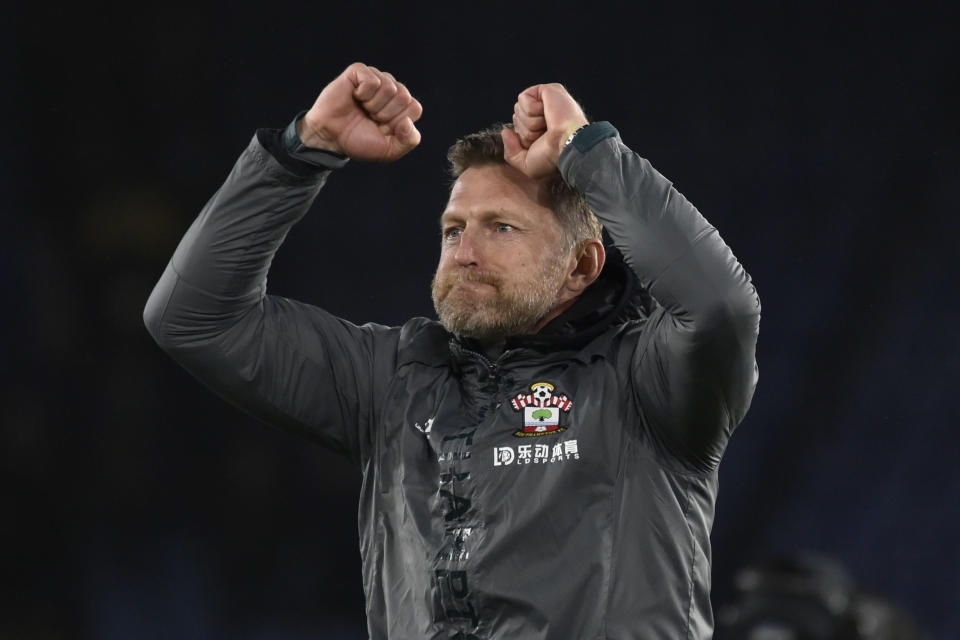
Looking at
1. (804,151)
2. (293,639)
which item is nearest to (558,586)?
(293,639)

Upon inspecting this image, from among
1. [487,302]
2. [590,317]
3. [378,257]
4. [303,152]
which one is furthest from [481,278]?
[378,257]

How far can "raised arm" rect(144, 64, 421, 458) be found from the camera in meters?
1.35

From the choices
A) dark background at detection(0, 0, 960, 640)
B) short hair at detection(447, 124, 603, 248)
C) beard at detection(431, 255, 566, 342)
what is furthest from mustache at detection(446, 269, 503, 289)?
dark background at detection(0, 0, 960, 640)

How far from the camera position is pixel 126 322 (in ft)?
8.80

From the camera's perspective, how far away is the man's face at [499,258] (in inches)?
54.7

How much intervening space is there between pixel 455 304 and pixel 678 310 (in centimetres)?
30

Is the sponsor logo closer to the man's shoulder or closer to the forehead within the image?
the man's shoulder

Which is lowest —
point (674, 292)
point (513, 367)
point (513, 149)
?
point (513, 367)

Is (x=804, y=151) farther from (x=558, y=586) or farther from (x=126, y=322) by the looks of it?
(x=558, y=586)

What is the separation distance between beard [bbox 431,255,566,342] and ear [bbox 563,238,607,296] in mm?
77

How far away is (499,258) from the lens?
1403mm

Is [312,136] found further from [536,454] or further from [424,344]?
[536,454]

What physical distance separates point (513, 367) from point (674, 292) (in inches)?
9.6

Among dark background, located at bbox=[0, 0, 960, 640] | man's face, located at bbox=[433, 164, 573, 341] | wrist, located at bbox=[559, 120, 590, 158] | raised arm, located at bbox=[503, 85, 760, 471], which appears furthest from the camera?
dark background, located at bbox=[0, 0, 960, 640]
